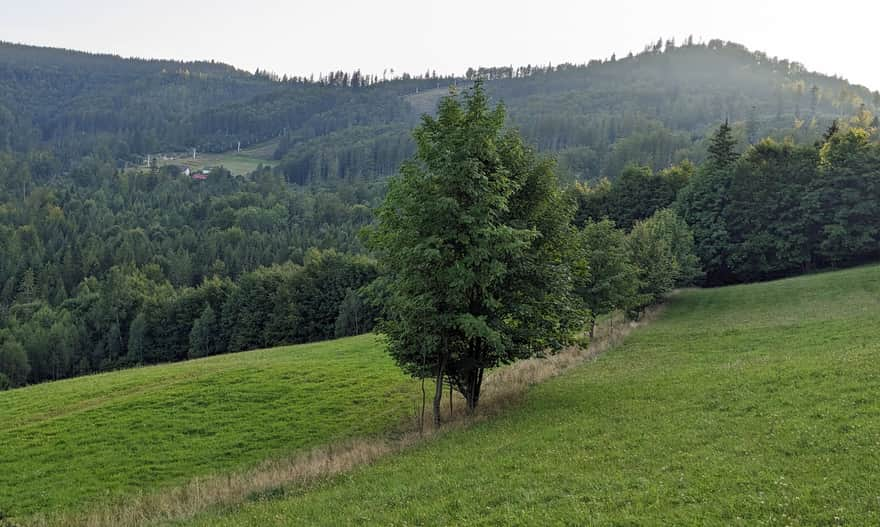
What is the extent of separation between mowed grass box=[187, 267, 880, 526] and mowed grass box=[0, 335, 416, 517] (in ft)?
30.9

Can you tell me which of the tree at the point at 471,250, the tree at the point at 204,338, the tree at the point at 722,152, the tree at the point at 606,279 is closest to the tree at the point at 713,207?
the tree at the point at 722,152

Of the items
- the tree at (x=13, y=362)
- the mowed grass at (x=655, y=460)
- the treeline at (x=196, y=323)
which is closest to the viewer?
the mowed grass at (x=655, y=460)

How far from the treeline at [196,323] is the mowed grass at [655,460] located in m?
80.4

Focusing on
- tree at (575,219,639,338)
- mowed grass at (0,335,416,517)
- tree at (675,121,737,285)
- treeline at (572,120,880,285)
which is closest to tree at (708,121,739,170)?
tree at (675,121,737,285)

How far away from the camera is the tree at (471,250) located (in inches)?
839

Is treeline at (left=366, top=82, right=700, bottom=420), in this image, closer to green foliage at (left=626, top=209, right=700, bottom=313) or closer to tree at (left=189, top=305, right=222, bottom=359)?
green foliage at (left=626, top=209, right=700, bottom=313)

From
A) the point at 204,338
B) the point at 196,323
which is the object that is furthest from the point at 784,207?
the point at 196,323

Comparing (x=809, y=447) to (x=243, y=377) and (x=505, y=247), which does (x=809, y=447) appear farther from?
(x=243, y=377)

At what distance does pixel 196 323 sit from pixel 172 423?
261 feet

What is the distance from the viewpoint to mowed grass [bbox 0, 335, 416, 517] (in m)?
23.5

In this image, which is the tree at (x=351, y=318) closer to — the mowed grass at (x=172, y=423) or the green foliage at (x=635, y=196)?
the green foliage at (x=635, y=196)

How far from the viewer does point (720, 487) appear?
11.9 m

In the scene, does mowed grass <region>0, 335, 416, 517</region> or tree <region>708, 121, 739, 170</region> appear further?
tree <region>708, 121, 739, 170</region>

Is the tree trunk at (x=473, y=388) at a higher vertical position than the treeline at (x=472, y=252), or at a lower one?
lower
